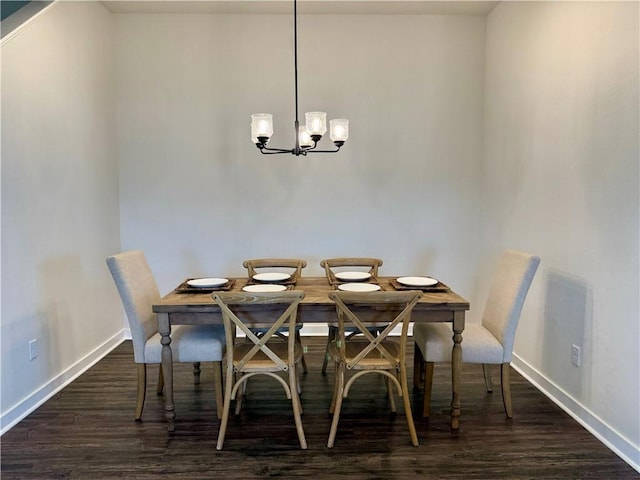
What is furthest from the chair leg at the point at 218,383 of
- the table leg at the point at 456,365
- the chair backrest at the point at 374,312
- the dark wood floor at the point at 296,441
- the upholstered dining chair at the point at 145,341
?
the table leg at the point at 456,365

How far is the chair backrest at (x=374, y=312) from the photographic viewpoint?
203 cm

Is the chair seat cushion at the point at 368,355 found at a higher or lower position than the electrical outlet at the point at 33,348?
higher

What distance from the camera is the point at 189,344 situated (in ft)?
7.90

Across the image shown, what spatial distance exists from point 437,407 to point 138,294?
1999 mm

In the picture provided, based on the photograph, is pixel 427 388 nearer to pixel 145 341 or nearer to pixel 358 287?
pixel 358 287

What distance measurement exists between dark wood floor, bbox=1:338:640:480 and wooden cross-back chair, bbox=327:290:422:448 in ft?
0.57

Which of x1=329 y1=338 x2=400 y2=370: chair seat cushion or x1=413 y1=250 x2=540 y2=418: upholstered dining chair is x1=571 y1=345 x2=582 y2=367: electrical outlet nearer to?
x1=413 y1=250 x2=540 y2=418: upholstered dining chair

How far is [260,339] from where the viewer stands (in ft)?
7.04

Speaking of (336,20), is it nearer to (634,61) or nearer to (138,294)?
(634,61)

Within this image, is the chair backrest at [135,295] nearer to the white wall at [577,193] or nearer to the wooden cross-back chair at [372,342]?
the wooden cross-back chair at [372,342]

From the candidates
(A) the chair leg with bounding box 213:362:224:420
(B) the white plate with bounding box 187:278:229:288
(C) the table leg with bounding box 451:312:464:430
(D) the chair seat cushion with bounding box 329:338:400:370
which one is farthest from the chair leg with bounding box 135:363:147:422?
(C) the table leg with bounding box 451:312:464:430

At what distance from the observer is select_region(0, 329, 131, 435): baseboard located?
2368 millimetres

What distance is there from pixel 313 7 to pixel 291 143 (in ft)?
3.86

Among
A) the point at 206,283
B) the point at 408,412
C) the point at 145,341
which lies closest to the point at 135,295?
the point at 145,341
